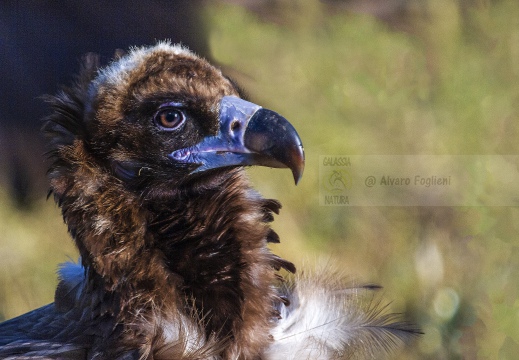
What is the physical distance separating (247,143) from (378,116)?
1.01m

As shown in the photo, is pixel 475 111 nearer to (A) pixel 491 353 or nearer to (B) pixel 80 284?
(A) pixel 491 353

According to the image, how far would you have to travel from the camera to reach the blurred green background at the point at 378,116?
5.98ft

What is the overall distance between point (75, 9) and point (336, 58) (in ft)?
2.62

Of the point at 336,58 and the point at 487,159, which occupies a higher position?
the point at 336,58

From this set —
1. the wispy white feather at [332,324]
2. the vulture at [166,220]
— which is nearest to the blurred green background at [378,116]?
the wispy white feather at [332,324]

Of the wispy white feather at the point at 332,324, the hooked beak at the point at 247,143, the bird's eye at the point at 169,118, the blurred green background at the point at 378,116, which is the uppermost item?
the blurred green background at the point at 378,116

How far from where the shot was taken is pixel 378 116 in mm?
1828

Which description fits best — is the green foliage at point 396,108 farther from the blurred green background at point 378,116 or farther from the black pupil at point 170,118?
the black pupil at point 170,118

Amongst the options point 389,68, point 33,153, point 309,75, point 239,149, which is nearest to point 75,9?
point 33,153

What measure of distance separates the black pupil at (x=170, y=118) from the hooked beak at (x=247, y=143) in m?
0.05

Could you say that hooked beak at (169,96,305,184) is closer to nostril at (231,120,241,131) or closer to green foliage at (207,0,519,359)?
nostril at (231,120,241,131)

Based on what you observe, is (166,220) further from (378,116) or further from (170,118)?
(378,116)

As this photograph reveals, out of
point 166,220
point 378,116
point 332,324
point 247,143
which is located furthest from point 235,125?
point 378,116

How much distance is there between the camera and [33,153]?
5.91 ft
